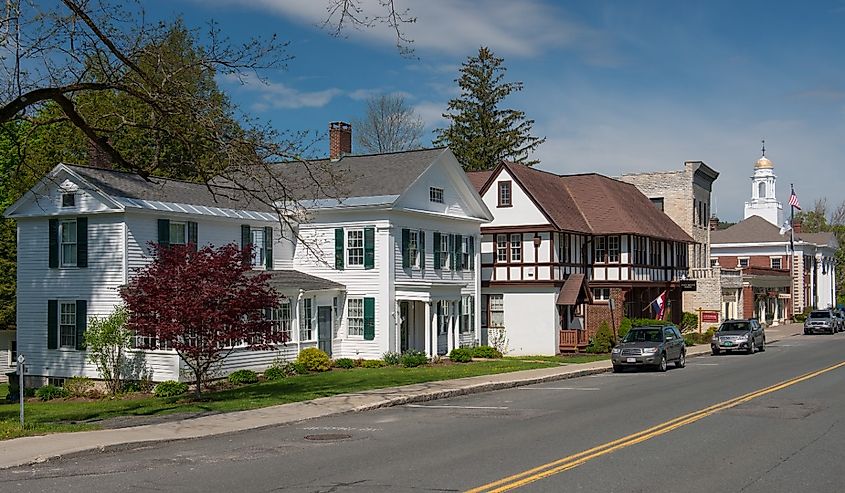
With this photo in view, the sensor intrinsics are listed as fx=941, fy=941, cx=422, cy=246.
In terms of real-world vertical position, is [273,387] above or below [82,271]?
below

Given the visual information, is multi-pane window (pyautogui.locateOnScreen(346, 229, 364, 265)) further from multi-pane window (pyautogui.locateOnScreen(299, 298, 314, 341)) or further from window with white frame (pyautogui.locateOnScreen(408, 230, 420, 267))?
multi-pane window (pyautogui.locateOnScreen(299, 298, 314, 341))

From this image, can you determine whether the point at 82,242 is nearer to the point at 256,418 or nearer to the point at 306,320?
the point at 306,320

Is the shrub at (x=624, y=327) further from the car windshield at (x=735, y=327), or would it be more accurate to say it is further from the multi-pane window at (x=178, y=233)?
the multi-pane window at (x=178, y=233)

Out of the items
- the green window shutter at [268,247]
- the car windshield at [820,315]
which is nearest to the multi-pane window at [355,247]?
the green window shutter at [268,247]

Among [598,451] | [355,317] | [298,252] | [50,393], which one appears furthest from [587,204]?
[598,451]

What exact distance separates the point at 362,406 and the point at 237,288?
568 centimetres

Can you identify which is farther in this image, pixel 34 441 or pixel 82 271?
pixel 82 271

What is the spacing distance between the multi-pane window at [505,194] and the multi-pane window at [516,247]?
1.62m

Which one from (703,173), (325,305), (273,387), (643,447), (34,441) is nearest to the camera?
(643,447)

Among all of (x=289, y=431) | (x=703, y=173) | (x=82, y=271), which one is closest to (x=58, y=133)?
(x=82, y=271)

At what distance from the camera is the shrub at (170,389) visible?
28766mm

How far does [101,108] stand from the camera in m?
44.5

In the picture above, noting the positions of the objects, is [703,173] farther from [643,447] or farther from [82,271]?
[643,447]

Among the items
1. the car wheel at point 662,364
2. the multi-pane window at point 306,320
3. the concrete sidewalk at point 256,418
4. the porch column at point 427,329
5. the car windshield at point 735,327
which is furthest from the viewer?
the car windshield at point 735,327
